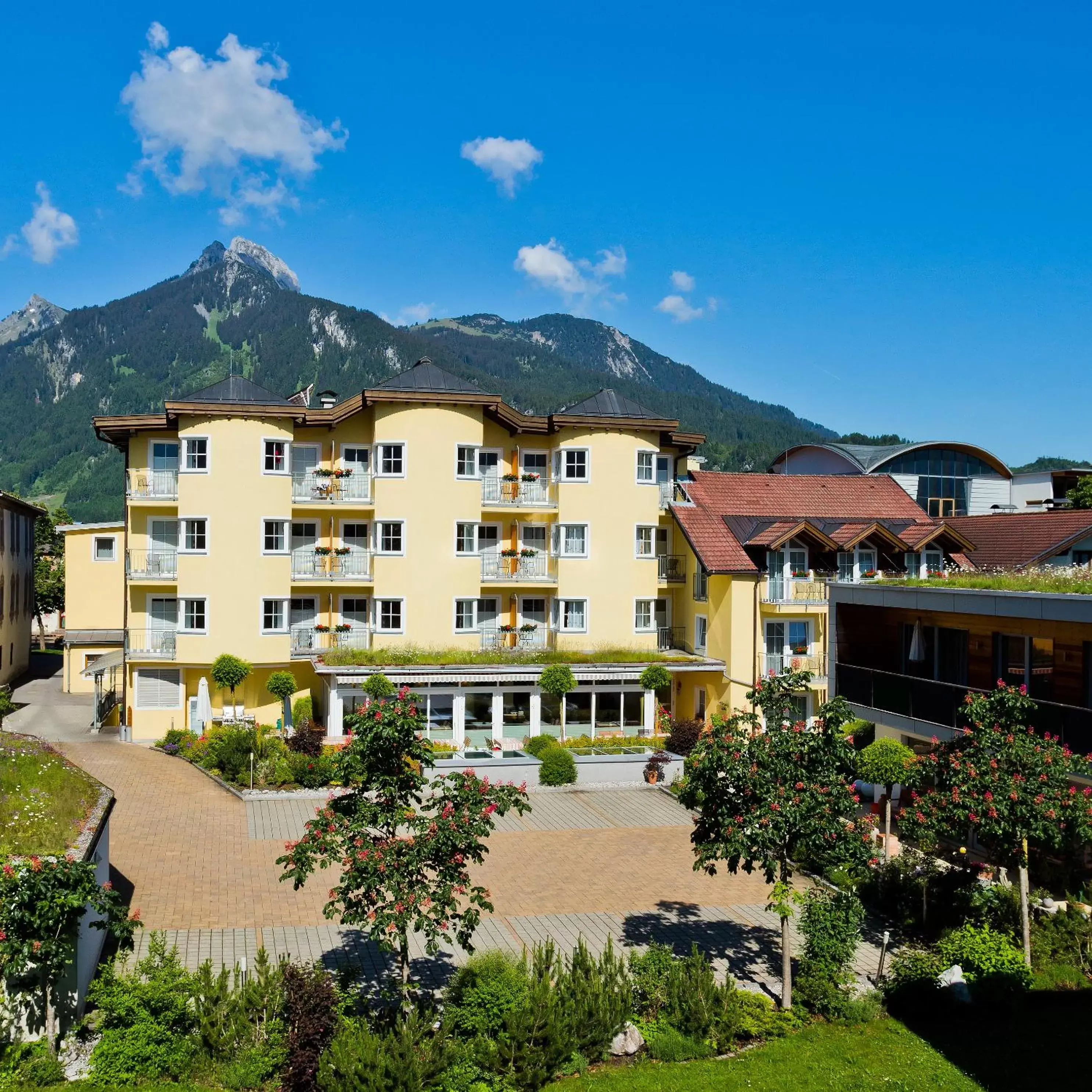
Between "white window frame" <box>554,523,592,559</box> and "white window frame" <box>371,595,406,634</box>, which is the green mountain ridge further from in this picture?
"white window frame" <box>371,595,406,634</box>

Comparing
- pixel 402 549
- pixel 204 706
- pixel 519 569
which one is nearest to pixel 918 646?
pixel 519 569

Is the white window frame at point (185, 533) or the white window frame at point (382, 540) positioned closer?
the white window frame at point (185, 533)

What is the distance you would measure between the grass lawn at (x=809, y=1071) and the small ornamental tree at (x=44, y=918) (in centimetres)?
572

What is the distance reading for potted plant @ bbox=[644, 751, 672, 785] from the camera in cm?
2827

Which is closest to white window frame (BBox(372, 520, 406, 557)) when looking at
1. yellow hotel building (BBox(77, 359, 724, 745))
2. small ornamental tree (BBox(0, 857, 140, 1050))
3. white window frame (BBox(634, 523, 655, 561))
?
yellow hotel building (BBox(77, 359, 724, 745))

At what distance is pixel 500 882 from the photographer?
63.0 feet

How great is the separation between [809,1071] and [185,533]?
81.9 feet

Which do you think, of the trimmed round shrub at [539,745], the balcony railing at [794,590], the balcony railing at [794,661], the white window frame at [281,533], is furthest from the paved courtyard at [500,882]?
the balcony railing at [794,590]

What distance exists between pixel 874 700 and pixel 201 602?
19942mm

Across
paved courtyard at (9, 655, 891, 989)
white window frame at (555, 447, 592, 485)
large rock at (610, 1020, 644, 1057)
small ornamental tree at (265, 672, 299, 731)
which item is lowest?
paved courtyard at (9, 655, 891, 989)

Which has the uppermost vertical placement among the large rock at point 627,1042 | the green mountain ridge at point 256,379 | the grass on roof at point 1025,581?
the green mountain ridge at point 256,379

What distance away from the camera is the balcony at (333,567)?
32.0 meters

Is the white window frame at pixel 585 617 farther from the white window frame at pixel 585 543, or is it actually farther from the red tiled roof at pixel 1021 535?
the red tiled roof at pixel 1021 535

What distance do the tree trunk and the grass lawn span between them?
270 cm
